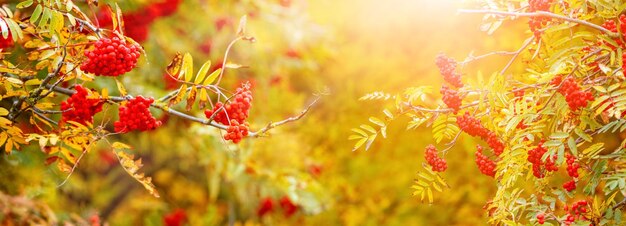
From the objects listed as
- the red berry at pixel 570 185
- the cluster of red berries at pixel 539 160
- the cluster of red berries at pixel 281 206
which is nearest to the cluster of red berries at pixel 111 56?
the cluster of red berries at pixel 539 160

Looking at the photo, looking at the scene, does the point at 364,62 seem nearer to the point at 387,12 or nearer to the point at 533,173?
the point at 387,12

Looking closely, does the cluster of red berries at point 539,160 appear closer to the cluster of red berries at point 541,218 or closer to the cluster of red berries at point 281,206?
the cluster of red berries at point 541,218

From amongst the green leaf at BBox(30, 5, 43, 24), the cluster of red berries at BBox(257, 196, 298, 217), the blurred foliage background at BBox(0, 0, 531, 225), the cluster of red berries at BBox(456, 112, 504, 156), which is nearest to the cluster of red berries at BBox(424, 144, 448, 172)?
the cluster of red berries at BBox(456, 112, 504, 156)

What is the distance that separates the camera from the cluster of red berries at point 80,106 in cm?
245

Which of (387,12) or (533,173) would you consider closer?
(533,173)

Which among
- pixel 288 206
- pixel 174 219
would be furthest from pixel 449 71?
pixel 174 219

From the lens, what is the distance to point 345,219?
6781 mm

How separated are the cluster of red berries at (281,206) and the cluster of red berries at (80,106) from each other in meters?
3.93

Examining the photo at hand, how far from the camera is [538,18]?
8.15 feet

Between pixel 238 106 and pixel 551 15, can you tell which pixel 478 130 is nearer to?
pixel 551 15

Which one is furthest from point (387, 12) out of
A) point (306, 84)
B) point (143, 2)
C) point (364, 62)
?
point (143, 2)

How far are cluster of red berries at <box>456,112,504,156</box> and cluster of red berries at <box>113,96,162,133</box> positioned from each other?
37.6 inches

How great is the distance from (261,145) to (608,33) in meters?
4.29

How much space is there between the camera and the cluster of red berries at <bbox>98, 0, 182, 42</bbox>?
4.56 meters
